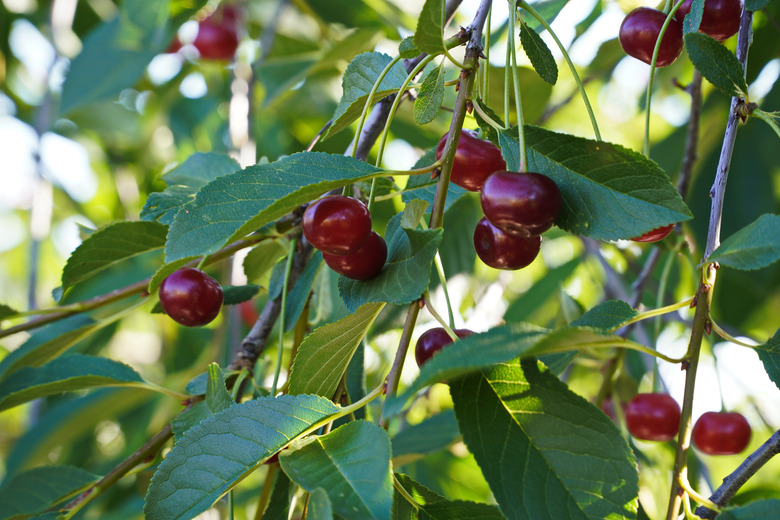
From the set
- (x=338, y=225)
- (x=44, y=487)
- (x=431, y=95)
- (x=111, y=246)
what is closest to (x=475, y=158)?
(x=431, y=95)

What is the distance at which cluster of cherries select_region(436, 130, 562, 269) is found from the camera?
0.54 meters

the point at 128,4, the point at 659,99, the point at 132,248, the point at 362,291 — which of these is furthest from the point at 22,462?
the point at 659,99

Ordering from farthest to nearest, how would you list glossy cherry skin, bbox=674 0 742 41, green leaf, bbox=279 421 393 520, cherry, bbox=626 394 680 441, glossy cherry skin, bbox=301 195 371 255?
cherry, bbox=626 394 680 441, glossy cherry skin, bbox=674 0 742 41, glossy cherry skin, bbox=301 195 371 255, green leaf, bbox=279 421 393 520

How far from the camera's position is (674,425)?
105 centimetres

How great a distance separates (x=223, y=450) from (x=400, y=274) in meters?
0.21

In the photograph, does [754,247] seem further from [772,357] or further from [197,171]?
[197,171]

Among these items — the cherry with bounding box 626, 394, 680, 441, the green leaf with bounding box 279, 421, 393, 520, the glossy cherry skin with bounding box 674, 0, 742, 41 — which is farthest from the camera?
the cherry with bounding box 626, 394, 680, 441

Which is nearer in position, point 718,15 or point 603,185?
point 603,185

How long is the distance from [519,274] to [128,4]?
1654 mm

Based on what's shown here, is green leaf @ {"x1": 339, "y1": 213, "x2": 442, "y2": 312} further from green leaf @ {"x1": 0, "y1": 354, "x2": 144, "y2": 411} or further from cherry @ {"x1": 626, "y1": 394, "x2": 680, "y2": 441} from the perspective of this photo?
cherry @ {"x1": 626, "y1": 394, "x2": 680, "y2": 441}

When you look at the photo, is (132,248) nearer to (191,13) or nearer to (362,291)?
(362,291)

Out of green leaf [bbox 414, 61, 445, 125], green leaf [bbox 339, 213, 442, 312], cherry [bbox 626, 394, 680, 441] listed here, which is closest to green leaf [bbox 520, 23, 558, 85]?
green leaf [bbox 414, 61, 445, 125]

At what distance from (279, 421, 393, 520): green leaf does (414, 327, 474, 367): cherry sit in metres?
0.14

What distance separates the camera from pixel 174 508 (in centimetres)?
56
